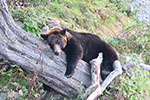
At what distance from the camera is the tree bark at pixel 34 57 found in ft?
14.9

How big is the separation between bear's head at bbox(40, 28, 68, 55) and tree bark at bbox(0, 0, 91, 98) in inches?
17.7

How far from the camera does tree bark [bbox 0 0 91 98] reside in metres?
4.54

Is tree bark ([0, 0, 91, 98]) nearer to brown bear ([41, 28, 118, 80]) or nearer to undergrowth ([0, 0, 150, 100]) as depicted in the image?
brown bear ([41, 28, 118, 80])

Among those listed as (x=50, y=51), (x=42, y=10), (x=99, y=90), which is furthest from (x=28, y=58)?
(x=42, y=10)

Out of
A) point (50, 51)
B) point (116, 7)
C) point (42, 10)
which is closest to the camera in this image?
point (50, 51)

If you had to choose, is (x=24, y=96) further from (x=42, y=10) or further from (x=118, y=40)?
(x=118, y=40)

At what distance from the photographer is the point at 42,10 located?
8.69 meters

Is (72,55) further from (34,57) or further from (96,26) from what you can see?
(96,26)

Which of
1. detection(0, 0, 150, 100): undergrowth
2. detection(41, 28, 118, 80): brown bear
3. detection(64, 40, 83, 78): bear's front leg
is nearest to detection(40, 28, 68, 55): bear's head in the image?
detection(41, 28, 118, 80): brown bear

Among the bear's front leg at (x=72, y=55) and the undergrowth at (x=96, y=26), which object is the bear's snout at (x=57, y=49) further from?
the undergrowth at (x=96, y=26)

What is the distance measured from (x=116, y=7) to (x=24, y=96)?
10.6 m

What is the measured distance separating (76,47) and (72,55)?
0.43 m

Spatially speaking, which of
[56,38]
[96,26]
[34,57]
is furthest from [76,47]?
[96,26]

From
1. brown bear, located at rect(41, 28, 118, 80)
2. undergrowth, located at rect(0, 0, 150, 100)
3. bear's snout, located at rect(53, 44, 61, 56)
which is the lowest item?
undergrowth, located at rect(0, 0, 150, 100)
